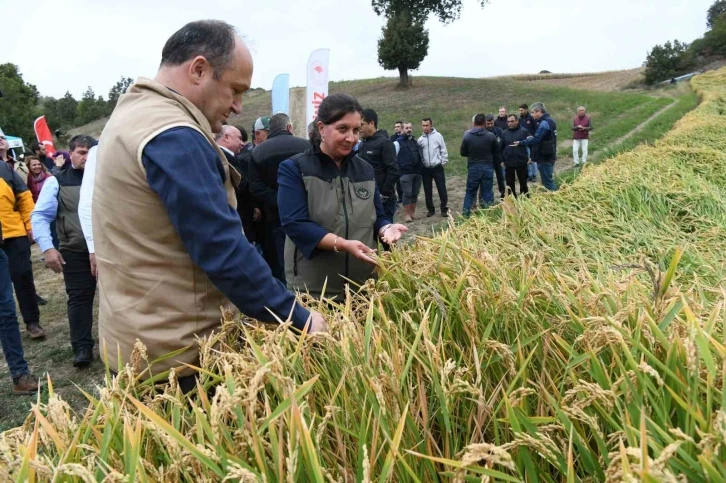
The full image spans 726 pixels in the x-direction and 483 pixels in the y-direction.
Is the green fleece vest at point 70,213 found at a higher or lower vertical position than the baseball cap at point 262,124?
lower

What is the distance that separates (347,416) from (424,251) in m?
1.16

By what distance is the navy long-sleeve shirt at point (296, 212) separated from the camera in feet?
8.30

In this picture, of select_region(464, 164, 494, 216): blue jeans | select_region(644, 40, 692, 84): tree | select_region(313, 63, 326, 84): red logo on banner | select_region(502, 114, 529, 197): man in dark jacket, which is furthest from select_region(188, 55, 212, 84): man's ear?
select_region(644, 40, 692, 84): tree

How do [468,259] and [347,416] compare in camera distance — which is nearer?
[347,416]

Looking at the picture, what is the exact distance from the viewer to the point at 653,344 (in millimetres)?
1224

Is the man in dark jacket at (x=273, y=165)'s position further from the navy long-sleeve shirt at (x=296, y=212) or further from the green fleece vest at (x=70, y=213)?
the navy long-sleeve shirt at (x=296, y=212)

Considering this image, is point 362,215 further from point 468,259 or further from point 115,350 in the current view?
point 115,350

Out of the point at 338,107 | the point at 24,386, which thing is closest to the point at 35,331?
the point at 24,386

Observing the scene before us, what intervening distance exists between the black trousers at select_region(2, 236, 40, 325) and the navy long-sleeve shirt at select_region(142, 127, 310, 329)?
465 cm

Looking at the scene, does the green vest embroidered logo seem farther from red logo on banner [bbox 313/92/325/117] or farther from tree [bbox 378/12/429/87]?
tree [bbox 378/12/429/87]

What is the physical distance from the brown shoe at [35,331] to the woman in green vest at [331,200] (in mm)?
4308

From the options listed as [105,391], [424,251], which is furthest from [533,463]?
[424,251]

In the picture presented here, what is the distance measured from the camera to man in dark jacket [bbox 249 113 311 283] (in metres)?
4.92

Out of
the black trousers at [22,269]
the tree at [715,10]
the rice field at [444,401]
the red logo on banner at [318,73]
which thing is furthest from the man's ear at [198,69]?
the tree at [715,10]
